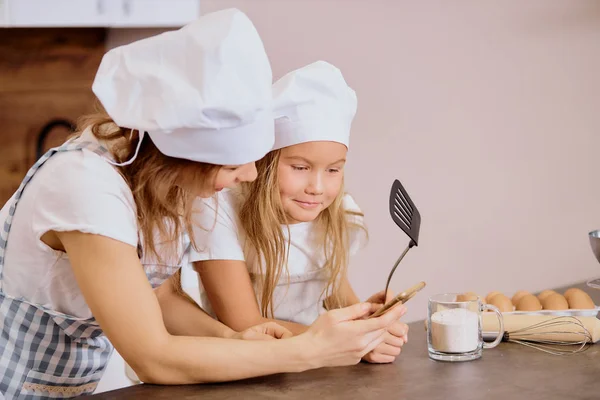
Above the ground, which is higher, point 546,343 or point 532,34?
point 532,34

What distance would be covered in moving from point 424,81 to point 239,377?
2.13 meters

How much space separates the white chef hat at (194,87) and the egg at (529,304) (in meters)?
0.71

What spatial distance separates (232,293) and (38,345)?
0.38 m

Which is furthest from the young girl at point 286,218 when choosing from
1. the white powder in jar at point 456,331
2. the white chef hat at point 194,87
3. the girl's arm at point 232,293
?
the white chef hat at point 194,87

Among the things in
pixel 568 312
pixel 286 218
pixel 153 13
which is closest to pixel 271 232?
pixel 286 218

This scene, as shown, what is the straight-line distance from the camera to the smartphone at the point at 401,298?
1.27 m

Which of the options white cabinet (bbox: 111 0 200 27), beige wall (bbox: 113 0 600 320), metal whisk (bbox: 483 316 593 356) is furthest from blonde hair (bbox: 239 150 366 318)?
white cabinet (bbox: 111 0 200 27)

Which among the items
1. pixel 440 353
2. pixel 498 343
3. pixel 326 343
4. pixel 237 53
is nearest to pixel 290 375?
pixel 326 343

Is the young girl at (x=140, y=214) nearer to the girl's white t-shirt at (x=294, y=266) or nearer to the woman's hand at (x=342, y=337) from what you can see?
the woman's hand at (x=342, y=337)

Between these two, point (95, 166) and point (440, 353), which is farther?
point (440, 353)

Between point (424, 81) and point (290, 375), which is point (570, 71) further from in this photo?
point (290, 375)

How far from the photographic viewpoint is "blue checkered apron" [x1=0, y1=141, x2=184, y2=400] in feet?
4.33

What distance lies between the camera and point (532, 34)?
2900mm

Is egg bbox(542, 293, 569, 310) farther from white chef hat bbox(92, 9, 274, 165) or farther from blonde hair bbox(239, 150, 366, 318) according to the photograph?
white chef hat bbox(92, 9, 274, 165)
